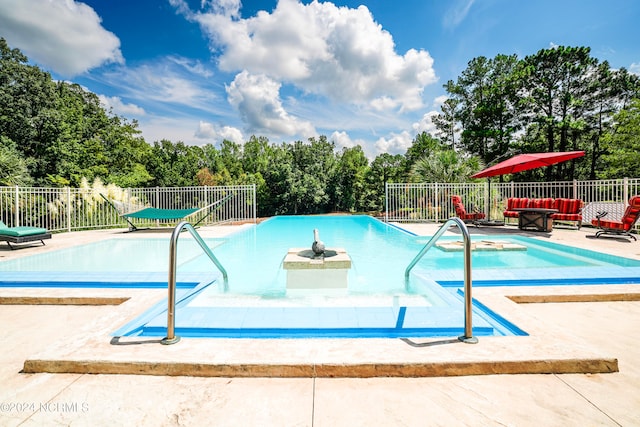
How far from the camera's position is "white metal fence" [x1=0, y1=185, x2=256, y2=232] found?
965 cm

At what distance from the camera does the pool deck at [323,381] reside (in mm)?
1610

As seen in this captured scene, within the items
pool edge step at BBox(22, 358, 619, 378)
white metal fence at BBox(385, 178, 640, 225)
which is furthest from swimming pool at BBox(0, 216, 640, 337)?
white metal fence at BBox(385, 178, 640, 225)

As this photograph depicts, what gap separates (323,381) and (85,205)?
43.3 feet

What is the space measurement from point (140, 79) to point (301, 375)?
17456 mm

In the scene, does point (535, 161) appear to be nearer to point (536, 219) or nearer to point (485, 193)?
point (536, 219)

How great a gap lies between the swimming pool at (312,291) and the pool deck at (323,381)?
36 cm

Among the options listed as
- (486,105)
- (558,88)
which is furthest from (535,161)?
(558,88)

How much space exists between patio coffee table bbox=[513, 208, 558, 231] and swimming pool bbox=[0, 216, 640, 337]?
140cm

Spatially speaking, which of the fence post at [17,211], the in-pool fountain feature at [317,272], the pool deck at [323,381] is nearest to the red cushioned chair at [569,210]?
the in-pool fountain feature at [317,272]

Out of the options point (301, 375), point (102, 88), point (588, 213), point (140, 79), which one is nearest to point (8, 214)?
point (140, 79)

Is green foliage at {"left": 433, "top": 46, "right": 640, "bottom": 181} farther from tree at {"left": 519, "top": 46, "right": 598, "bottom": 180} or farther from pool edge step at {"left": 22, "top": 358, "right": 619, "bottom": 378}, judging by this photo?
pool edge step at {"left": 22, "top": 358, "right": 619, "bottom": 378}

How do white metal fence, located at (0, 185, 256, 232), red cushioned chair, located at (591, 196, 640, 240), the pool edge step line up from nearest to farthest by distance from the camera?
the pool edge step, red cushioned chair, located at (591, 196, 640, 240), white metal fence, located at (0, 185, 256, 232)

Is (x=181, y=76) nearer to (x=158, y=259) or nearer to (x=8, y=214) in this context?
(x=8, y=214)

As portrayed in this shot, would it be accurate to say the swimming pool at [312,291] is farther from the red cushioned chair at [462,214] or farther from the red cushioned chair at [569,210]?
the red cushioned chair at [569,210]
